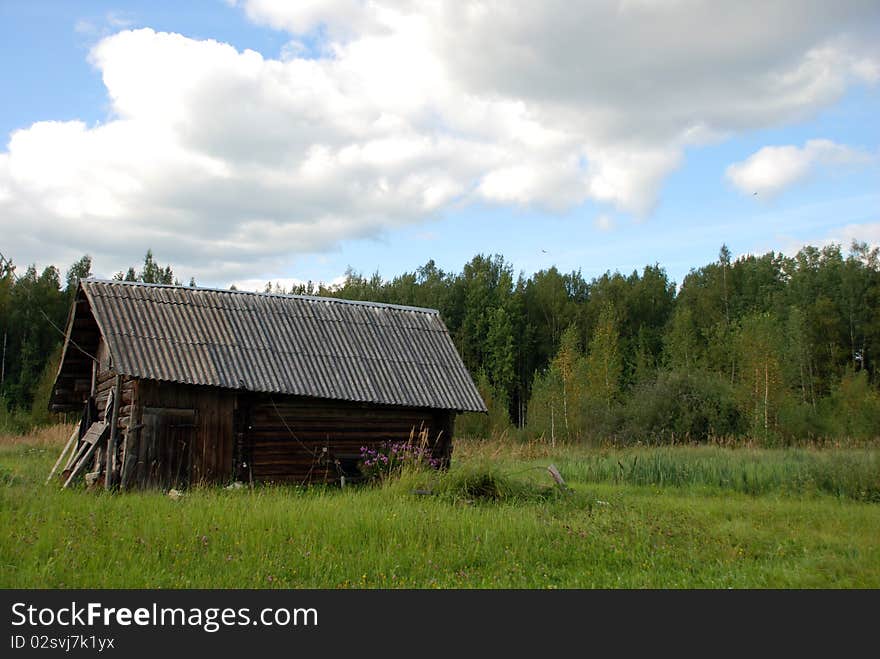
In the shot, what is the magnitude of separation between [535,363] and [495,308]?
21.7 feet

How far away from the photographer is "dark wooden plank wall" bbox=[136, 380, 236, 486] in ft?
49.9

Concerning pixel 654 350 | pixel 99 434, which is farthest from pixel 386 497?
pixel 654 350

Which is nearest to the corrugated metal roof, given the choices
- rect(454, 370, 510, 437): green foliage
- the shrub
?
the shrub

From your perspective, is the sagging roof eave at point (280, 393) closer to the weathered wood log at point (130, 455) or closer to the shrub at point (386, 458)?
the shrub at point (386, 458)

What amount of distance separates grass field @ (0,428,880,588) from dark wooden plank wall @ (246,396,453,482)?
145cm

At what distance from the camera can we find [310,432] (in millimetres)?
16891

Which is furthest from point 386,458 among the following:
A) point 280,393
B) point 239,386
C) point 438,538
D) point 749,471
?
point 749,471

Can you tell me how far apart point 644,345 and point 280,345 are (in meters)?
43.6

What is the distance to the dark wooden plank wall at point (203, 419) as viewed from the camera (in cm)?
1520

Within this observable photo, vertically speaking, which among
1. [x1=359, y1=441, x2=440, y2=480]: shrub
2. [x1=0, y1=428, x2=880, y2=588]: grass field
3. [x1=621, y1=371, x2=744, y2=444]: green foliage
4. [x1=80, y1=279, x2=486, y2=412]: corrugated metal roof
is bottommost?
[x1=0, y1=428, x2=880, y2=588]: grass field

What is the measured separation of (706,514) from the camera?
13055mm

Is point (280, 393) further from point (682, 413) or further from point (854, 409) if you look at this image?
point (854, 409)

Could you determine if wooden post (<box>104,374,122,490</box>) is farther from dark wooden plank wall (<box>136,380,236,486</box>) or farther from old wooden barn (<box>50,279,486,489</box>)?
dark wooden plank wall (<box>136,380,236,486</box>)

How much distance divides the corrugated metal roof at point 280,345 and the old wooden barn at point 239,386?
0.12 feet
